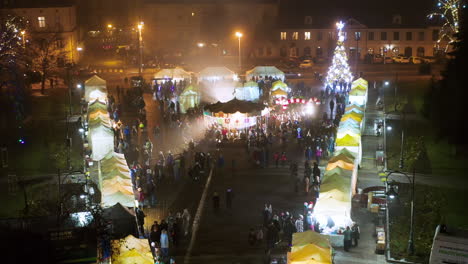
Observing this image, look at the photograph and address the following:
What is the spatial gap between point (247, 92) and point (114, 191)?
20.0 metres

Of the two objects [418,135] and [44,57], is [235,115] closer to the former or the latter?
[418,135]

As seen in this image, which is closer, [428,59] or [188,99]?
[188,99]

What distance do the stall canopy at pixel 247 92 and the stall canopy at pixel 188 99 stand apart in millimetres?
3090

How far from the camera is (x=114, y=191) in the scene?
26.2 metres

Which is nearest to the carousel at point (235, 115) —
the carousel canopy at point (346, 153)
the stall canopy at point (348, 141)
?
the stall canopy at point (348, 141)

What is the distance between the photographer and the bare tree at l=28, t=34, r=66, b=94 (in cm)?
5125

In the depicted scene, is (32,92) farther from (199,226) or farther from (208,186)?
(199,226)

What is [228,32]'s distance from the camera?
78.5m

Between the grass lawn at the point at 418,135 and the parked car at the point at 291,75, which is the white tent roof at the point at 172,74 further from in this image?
the grass lawn at the point at 418,135

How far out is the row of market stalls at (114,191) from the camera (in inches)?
803

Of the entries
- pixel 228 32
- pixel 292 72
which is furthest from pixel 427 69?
pixel 228 32

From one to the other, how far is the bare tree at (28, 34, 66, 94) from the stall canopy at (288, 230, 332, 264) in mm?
33377

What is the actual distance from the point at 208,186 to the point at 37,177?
26.0 feet

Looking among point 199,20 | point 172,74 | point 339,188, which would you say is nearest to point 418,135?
point 339,188
